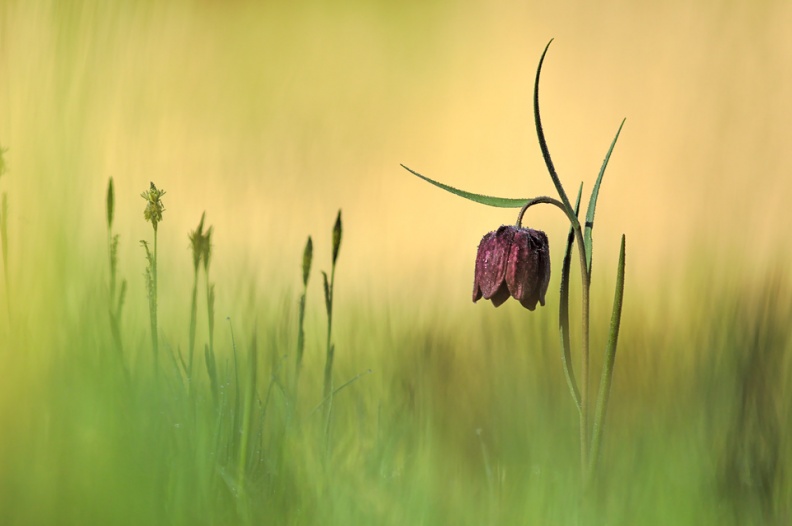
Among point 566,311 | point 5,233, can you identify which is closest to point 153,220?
point 5,233

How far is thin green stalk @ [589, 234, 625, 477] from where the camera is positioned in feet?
3.20

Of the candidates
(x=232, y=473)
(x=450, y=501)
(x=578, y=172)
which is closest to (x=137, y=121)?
(x=232, y=473)

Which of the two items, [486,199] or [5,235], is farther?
[486,199]

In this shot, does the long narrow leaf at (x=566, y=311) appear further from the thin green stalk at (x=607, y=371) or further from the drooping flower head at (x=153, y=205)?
the drooping flower head at (x=153, y=205)

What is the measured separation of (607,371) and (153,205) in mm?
544

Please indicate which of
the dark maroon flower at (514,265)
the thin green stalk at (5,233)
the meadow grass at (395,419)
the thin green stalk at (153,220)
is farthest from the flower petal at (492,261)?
the thin green stalk at (5,233)

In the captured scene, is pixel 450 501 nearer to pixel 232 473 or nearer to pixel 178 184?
pixel 232 473

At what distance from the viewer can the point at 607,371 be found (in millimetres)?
1017

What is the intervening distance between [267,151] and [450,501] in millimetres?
672

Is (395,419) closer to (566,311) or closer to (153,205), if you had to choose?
(566,311)

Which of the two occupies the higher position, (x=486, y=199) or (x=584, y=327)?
(x=486, y=199)

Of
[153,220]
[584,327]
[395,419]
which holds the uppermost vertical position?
[153,220]

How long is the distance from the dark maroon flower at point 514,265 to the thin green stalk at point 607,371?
0.12m

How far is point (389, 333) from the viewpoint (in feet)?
4.06
